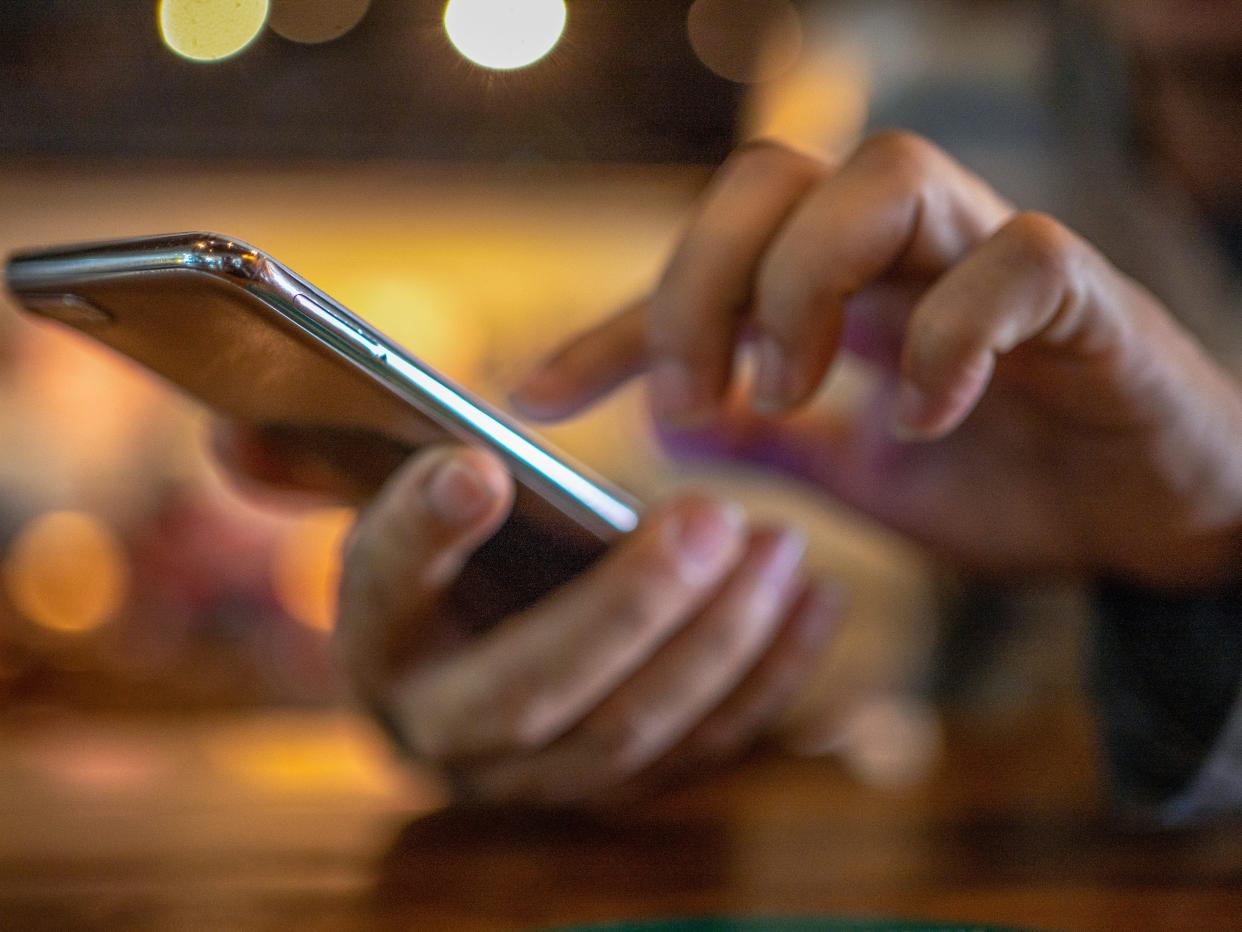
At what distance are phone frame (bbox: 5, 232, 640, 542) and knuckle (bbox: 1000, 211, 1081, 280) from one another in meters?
0.10

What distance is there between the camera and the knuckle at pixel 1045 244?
0.20 m

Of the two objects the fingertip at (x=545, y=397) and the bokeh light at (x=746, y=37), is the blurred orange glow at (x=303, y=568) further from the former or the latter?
the fingertip at (x=545, y=397)

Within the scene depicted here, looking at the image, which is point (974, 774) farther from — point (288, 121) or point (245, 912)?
point (288, 121)

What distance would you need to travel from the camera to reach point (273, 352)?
6.6 inches

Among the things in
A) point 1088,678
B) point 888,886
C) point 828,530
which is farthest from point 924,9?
point 888,886

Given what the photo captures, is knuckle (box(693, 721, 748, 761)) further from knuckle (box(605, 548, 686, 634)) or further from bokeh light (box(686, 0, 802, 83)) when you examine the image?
bokeh light (box(686, 0, 802, 83))

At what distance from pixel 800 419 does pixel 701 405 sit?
13cm

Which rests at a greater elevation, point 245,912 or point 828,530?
point 828,530

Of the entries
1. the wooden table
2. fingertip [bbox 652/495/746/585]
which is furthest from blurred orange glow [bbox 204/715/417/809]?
fingertip [bbox 652/495/746/585]

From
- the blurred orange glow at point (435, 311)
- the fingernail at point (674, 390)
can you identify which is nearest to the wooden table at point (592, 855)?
the fingernail at point (674, 390)

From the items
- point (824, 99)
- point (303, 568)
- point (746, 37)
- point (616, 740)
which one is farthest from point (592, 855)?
point (824, 99)

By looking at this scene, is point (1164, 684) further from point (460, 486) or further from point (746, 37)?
point (746, 37)

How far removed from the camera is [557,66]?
0.22 meters

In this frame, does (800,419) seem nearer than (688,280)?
No
